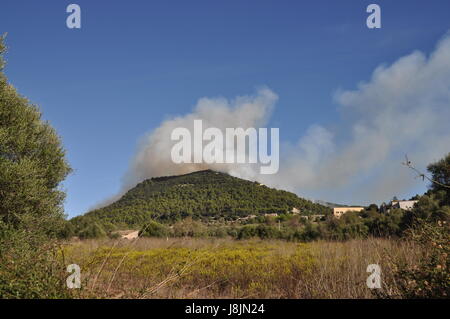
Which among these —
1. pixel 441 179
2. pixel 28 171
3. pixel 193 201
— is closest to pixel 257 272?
pixel 28 171

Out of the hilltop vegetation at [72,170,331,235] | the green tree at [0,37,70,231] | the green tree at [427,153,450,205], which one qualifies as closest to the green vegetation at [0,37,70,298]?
the green tree at [0,37,70,231]

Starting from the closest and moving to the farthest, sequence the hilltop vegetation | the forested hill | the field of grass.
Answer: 1. the field of grass
2. the hilltop vegetation
3. the forested hill

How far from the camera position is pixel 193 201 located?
48.0 metres

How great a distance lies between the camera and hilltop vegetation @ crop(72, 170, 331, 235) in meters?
41.3

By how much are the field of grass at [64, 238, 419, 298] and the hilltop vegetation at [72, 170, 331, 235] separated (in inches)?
869

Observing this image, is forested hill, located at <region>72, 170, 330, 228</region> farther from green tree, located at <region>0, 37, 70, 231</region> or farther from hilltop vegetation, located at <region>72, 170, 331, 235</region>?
green tree, located at <region>0, 37, 70, 231</region>

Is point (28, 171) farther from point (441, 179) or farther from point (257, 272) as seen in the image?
point (441, 179)

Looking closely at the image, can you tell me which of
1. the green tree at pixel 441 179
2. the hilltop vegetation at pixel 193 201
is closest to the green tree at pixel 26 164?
the hilltop vegetation at pixel 193 201

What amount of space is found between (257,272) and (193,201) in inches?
1387

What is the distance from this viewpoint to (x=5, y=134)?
15.4m
